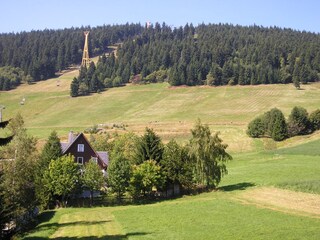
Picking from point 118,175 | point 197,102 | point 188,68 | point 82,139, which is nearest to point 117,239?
point 118,175

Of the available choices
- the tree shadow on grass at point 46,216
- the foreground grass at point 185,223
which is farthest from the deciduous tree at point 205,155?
the tree shadow on grass at point 46,216

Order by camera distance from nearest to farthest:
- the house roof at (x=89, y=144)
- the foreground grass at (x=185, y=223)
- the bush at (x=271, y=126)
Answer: the foreground grass at (x=185, y=223) → the house roof at (x=89, y=144) → the bush at (x=271, y=126)

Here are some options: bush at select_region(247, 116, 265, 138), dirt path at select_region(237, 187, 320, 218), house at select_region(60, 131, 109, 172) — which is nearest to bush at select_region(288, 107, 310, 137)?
bush at select_region(247, 116, 265, 138)

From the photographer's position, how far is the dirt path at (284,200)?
135 ft

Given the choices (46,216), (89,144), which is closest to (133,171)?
(46,216)

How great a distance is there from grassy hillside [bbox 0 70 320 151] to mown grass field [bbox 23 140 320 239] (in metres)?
47.4

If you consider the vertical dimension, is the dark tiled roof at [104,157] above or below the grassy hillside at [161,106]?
below

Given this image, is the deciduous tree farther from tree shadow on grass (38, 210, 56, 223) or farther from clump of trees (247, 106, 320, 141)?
clump of trees (247, 106, 320, 141)

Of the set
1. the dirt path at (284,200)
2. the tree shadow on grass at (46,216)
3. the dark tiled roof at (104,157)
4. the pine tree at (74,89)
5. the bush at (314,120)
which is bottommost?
the tree shadow on grass at (46,216)

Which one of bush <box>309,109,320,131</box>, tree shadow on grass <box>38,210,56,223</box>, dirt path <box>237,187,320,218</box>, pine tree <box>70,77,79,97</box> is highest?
pine tree <box>70,77,79,97</box>

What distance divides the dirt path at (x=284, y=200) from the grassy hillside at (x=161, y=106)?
49.5 meters

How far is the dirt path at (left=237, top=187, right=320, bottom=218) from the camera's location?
41.1 metres

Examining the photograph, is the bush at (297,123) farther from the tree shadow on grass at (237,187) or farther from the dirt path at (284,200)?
the dirt path at (284,200)

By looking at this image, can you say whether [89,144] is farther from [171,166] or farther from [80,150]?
[171,166]
